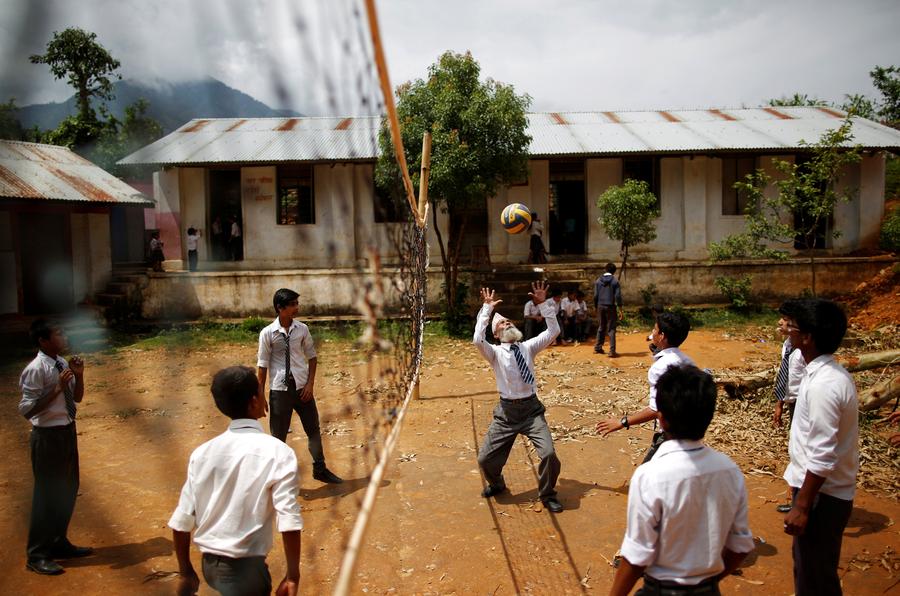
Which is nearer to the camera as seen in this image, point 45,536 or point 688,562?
point 688,562

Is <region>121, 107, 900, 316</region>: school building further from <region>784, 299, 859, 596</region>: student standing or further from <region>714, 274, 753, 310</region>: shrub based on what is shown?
<region>784, 299, 859, 596</region>: student standing

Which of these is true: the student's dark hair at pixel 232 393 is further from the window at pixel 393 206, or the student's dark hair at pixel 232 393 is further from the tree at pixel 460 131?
the tree at pixel 460 131

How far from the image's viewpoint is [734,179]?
712 inches

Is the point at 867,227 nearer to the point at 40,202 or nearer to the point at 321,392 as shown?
the point at 321,392

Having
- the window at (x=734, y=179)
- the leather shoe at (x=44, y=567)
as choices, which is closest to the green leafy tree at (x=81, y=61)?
the leather shoe at (x=44, y=567)

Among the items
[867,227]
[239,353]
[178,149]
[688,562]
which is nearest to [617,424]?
[688,562]

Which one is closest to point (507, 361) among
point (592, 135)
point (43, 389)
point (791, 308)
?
point (791, 308)

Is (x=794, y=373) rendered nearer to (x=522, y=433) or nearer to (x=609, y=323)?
(x=522, y=433)

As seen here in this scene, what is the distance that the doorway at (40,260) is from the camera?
1.98 meters

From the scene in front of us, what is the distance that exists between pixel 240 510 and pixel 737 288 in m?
15.4

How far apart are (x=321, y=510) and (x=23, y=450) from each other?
15.5 ft

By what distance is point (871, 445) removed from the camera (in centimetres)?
620

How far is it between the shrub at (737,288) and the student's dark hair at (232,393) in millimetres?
14953

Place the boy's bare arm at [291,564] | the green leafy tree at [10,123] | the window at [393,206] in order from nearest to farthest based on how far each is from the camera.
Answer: the green leafy tree at [10,123] → the boy's bare arm at [291,564] → the window at [393,206]
